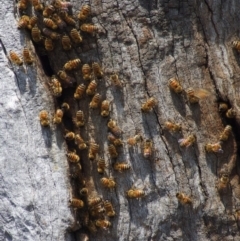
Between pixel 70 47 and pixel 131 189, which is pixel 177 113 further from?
pixel 70 47

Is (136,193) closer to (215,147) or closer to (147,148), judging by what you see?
(147,148)

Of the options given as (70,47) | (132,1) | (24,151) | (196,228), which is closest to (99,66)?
(70,47)

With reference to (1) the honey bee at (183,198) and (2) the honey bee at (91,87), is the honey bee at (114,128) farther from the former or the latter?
(1) the honey bee at (183,198)

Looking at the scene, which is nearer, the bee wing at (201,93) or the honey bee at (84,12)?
the honey bee at (84,12)

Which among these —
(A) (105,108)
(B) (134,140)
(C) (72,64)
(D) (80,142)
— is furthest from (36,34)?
(B) (134,140)

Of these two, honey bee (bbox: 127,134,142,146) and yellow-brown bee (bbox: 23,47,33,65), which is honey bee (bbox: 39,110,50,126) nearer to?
yellow-brown bee (bbox: 23,47,33,65)

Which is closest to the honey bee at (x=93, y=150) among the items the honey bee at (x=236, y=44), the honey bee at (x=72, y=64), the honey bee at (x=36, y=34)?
the honey bee at (x=72, y=64)

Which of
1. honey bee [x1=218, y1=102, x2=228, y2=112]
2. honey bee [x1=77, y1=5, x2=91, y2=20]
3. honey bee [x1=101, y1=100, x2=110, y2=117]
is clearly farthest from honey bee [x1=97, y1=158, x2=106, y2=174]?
honey bee [x1=77, y1=5, x2=91, y2=20]
